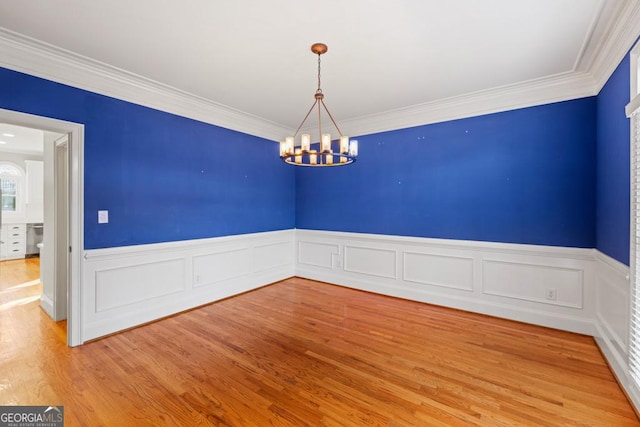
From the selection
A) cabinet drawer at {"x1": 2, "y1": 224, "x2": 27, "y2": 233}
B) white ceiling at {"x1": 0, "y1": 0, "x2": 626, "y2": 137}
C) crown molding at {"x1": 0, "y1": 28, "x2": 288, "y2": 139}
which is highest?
white ceiling at {"x1": 0, "y1": 0, "x2": 626, "y2": 137}

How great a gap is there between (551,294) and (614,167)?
5.12 ft

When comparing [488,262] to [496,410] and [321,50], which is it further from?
[321,50]

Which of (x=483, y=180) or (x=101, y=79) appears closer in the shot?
(x=101, y=79)

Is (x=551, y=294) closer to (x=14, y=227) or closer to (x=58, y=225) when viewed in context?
(x=58, y=225)

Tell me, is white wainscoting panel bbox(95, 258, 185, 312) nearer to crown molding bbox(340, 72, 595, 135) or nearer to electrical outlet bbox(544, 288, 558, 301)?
crown molding bbox(340, 72, 595, 135)

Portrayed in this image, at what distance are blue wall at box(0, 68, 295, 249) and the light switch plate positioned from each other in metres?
0.04

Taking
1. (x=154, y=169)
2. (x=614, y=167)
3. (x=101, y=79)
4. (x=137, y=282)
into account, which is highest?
(x=101, y=79)

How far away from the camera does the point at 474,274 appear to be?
12.3 ft

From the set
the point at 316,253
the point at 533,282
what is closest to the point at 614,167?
the point at 533,282

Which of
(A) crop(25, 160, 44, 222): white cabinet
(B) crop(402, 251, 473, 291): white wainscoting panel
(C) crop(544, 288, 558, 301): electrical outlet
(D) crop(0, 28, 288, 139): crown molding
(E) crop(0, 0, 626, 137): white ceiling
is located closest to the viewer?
(E) crop(0, 0, 626, 137): white ceiling

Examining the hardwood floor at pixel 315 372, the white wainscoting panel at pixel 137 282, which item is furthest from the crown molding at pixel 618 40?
the white wainscoting panel at pixel 137 282

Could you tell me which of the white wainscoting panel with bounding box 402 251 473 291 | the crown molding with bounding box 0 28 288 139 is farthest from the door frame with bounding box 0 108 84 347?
the white wainscoting panel with bounding box 402 251 473 291

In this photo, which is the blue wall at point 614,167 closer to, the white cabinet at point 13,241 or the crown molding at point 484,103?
the crown molding at point 484,103

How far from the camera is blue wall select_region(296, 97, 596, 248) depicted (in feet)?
10.4
